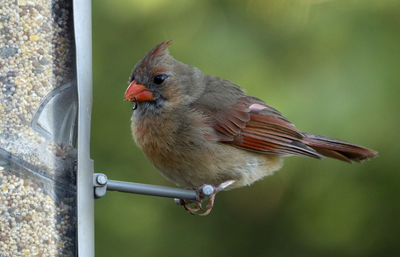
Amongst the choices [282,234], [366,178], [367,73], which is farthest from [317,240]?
[367,73]

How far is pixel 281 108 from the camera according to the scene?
3775mm

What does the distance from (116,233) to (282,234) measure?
832 mm

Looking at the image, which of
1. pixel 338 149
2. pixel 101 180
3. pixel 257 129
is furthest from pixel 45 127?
pixel 338 149

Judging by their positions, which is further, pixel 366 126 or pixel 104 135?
pixel 104 135

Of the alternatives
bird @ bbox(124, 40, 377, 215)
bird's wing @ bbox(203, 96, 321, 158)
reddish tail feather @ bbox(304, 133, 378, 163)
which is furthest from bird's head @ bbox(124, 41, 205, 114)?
reddish tail feather @ bbox(304, 133, 378, 163)

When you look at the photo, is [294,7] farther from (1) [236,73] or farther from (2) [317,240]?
(2) [317,240]

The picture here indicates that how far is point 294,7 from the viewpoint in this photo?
396 centimetres

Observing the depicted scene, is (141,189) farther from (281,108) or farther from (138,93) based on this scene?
(281,108)

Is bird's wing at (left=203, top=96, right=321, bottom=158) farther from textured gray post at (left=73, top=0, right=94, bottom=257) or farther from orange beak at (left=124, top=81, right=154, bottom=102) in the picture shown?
textured gray post at (left=73, top=0, right=94, bottom=257)

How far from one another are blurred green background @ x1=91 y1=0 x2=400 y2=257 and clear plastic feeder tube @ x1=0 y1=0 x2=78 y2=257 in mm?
981

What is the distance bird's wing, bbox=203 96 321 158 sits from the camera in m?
3.93

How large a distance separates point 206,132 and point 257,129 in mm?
361

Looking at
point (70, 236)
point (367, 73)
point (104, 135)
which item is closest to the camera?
point (70, 236)

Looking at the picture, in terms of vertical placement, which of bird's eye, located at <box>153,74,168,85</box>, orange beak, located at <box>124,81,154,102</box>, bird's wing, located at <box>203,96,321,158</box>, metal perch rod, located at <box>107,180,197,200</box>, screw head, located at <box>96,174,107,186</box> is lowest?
metal perch rod, located at <box>107,180,197,200</box>
